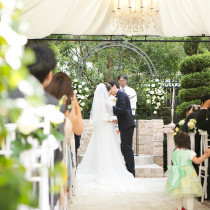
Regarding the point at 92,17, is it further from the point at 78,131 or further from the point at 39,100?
the point at 39,100

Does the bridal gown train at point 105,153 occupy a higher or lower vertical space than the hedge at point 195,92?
lower

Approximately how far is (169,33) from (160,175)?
3.36 meters

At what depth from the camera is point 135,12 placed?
20.0 feet

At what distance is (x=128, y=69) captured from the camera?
14031mm

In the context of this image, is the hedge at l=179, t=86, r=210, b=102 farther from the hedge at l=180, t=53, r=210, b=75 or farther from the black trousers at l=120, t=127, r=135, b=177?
the black trousers at l=120, t=127, r=135, b=177

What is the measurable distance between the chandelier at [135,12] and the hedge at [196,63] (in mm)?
5279

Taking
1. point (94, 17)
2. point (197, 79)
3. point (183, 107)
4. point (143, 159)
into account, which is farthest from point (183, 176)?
point (197, 79)

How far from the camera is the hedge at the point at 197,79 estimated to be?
11203 millimetres

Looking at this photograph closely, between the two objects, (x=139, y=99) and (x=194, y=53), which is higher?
(x=194, y=53)

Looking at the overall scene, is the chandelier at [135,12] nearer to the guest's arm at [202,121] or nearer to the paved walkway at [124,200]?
the guest's arm at [202,121]

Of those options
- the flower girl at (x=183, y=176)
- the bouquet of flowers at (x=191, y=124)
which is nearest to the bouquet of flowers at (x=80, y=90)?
the bouquet of flowers at (x=191, y=124)

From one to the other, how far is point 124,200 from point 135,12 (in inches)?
99.2

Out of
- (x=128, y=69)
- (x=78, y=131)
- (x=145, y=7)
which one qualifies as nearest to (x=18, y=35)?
(x=78, y=131)

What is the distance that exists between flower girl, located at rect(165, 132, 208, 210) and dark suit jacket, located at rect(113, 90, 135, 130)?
10.2ft
